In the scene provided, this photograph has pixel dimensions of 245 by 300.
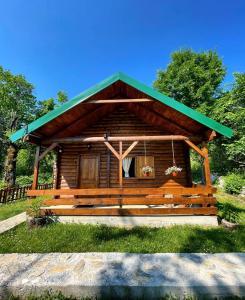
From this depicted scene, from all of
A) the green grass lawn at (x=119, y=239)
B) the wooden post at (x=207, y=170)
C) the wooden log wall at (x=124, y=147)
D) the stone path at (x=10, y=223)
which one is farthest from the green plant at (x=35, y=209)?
the wooden post at (x=207, y=170)

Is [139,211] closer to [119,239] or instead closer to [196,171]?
[119,239]

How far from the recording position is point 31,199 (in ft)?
23.1

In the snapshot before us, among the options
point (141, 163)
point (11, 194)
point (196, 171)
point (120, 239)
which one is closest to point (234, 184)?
point (141, 163)

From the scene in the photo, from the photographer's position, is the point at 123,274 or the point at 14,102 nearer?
the point at 123,274

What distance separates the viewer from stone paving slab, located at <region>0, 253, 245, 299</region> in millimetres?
3049

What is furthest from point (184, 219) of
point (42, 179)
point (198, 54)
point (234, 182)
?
point (198, 54)

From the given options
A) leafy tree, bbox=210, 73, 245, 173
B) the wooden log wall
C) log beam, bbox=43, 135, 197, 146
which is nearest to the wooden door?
the wooden log wall

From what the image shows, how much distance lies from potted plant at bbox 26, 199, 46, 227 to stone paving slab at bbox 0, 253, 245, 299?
1853mm

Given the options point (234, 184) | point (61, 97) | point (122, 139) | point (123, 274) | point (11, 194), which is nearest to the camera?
point (123, 274)

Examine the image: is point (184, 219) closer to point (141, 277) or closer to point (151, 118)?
point (141, 277)

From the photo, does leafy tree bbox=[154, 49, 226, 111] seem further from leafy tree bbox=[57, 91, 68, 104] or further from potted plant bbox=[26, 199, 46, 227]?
potted plant bbox=[26, 199, 46, 227]

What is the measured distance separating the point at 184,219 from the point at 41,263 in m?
4.73

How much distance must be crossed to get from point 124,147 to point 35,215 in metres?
5.28

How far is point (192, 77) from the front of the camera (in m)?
26.6
